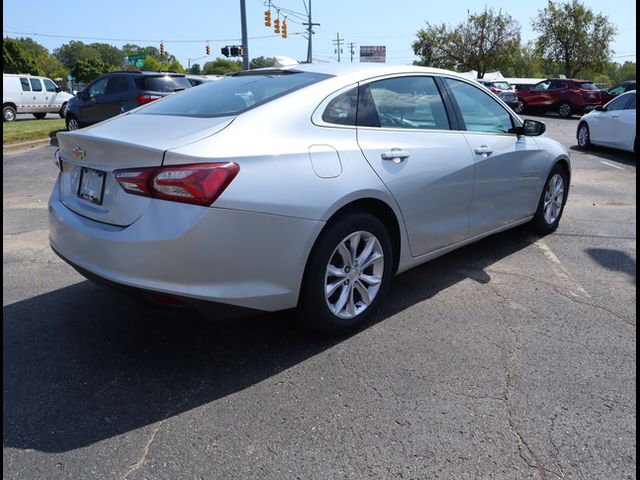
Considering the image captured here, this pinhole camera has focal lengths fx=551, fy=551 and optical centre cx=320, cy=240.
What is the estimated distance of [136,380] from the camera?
113 inches

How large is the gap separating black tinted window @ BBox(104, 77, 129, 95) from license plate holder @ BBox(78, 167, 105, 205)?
11.7 meters

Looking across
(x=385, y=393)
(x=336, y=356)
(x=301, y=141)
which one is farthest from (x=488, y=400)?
(x=301, y=141)

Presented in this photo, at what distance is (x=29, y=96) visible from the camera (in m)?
23.3

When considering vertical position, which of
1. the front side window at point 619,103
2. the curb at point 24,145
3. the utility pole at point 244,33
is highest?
the utility pole at point 244,33

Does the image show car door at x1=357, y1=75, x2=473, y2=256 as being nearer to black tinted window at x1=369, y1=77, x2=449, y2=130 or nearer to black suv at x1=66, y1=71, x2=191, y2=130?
black tinted window at x1=369, y1=77, x2=449, y2=130

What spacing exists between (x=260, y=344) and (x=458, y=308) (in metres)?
1.43

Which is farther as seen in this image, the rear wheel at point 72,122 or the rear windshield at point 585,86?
the rear windshield at point 585,86

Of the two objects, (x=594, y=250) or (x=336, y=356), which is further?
(x=594, y=250)

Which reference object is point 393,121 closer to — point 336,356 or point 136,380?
point 336,356

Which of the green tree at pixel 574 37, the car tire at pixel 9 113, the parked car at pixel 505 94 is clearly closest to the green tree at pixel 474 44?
the green tree at pixel 574 37

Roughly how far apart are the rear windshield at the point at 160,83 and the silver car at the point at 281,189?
34.6ft

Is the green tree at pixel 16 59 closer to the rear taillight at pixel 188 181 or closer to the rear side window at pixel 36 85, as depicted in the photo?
the rear side window at pixel 36 85

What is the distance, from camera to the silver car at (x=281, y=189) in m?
2.64

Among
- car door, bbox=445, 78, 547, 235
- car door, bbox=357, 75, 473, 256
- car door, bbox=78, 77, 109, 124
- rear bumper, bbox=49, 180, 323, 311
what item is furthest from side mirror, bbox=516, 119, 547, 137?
car door, bbox=78, 77, 109, 124
